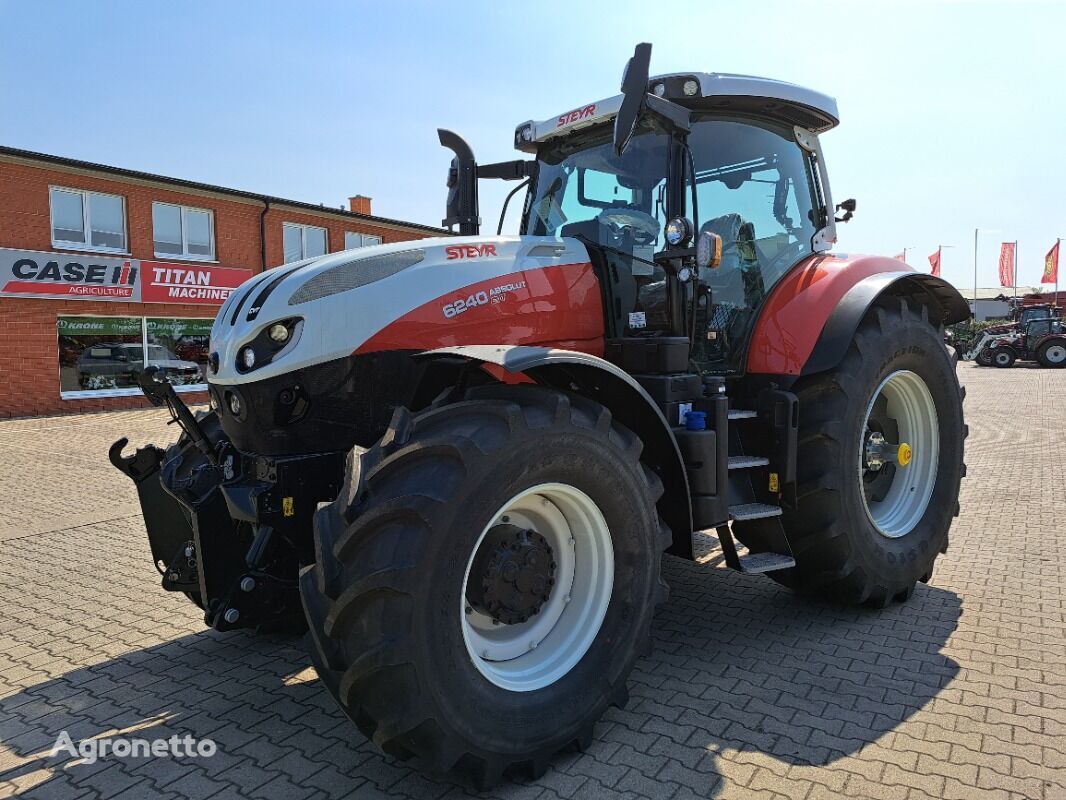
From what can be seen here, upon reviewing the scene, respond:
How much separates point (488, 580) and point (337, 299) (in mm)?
1254

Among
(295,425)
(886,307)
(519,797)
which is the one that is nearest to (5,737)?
(295,425)

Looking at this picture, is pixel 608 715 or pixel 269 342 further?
pixel 608 715

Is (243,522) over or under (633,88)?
under

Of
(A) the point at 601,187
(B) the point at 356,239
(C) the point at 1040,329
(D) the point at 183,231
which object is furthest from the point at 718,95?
(C) the point at 1040,329

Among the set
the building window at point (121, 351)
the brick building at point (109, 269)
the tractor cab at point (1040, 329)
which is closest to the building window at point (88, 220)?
the brick building at point (109, 269)

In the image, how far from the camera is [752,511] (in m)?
3.77

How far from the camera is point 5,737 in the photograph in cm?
A: 304

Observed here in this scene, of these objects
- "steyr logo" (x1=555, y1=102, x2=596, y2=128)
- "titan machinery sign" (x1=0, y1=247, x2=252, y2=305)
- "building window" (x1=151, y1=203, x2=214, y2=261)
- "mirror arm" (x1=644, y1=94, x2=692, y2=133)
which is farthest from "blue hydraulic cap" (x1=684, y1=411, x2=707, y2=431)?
"building window" (x1=151, y1=203, x2=214, y2=261)

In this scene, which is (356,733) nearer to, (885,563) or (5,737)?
(5,737)

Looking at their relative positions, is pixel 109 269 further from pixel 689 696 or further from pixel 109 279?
pixel 689 696

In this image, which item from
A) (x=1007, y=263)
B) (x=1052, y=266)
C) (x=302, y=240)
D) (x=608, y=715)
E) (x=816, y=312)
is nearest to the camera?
(x=608, y=715)

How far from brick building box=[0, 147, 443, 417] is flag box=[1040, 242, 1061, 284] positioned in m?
44.2

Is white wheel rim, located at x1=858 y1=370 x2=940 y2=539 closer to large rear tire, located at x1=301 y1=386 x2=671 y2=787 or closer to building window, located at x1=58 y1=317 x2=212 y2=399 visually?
large rear tire, located at x1=301 y1=386 x2=671 y2=787

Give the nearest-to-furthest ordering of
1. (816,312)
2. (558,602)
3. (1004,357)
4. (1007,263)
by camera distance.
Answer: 1. (558,602)
2. (816,312)
3. (1004,357)
4. (1007,263)
